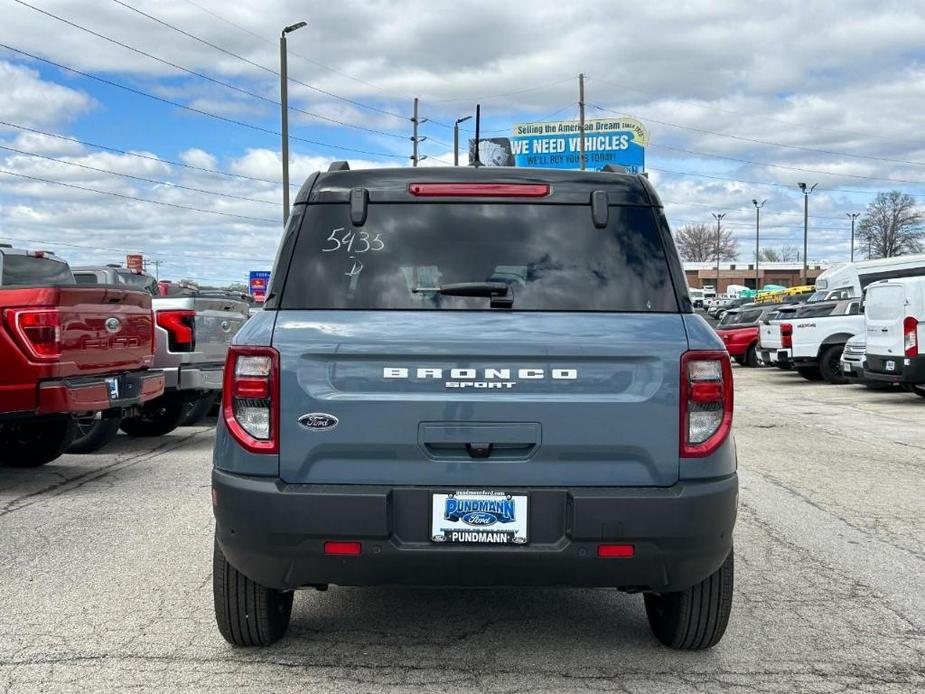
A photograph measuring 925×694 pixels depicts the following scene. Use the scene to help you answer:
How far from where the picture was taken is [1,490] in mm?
7902

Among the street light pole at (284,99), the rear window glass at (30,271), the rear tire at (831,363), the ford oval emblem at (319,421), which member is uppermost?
the street light pole at (284,99)

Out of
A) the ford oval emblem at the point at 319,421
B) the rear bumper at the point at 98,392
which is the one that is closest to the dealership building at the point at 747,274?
the rear bumper at the point at 98,392

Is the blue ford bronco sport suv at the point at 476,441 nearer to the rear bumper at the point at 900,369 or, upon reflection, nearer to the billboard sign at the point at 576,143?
the rear bumper at the point at 900,369

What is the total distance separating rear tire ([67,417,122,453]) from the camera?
950cm

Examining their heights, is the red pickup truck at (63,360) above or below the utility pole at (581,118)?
below

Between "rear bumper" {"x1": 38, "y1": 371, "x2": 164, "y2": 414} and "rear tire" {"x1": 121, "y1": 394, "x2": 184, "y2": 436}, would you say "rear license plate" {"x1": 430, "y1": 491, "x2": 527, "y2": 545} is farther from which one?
"rear tire" {"x1": 121, "y1": 394, "x2": 184, "y2": 436}

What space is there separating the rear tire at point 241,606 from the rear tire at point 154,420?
295 inches

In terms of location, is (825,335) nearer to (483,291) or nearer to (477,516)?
(483,291)

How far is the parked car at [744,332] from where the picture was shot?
86.0 ft

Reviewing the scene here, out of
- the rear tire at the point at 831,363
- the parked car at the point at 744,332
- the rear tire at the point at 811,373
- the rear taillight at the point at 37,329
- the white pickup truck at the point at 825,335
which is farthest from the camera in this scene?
the parked car at the point at 744,332

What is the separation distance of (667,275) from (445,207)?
0.89 m

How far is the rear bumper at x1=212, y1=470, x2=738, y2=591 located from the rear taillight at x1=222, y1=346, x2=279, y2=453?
0.15 m

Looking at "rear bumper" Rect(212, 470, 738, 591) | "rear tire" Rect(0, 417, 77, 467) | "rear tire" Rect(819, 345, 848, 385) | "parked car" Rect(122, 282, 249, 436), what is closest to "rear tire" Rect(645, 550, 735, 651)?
"rear bumper" Rect(212, 470, 738, 591)

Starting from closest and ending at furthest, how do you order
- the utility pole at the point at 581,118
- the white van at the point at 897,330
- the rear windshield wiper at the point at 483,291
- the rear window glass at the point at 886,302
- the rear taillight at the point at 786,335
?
the rear windshield wiper at the point at 483,291
the white van at the point at 897,330
the rear window glass at the point at 886,302
the rear taillight at the point at 786,335
the utility pole at the point at 581,118
